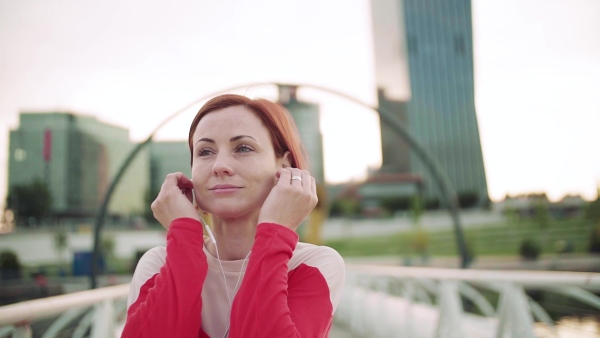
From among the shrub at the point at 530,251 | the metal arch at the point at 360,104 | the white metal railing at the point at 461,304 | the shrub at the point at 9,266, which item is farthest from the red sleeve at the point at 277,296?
the shrub at the point at 530,251

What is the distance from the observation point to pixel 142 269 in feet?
4.76

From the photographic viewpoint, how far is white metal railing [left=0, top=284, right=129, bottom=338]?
155 cm

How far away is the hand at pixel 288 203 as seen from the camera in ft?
4.25

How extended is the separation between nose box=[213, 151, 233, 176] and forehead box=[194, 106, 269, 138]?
8 cm

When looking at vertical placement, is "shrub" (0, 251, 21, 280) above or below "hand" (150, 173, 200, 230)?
below

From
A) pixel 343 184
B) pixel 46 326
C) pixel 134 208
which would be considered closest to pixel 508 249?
pixel 343 184

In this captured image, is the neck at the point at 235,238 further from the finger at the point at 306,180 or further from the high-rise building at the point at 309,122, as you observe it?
the high-rise building at the point at 309,122

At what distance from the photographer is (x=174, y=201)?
138 centimetres

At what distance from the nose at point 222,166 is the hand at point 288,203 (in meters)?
0.16

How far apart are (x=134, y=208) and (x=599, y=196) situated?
66.1 m

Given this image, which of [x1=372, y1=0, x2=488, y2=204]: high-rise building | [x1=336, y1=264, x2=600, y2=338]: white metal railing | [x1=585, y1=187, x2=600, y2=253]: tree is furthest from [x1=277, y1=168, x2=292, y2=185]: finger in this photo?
[x1=372, y1=0, x2=488, y2=204]: high-rise building

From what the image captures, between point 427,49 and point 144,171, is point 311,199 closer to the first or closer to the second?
point 144,171

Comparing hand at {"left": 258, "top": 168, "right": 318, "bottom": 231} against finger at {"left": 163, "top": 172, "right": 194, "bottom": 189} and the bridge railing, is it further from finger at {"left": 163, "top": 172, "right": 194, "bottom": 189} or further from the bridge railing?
the bridge railing

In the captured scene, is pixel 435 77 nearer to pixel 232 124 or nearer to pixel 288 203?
pixel 232 124
